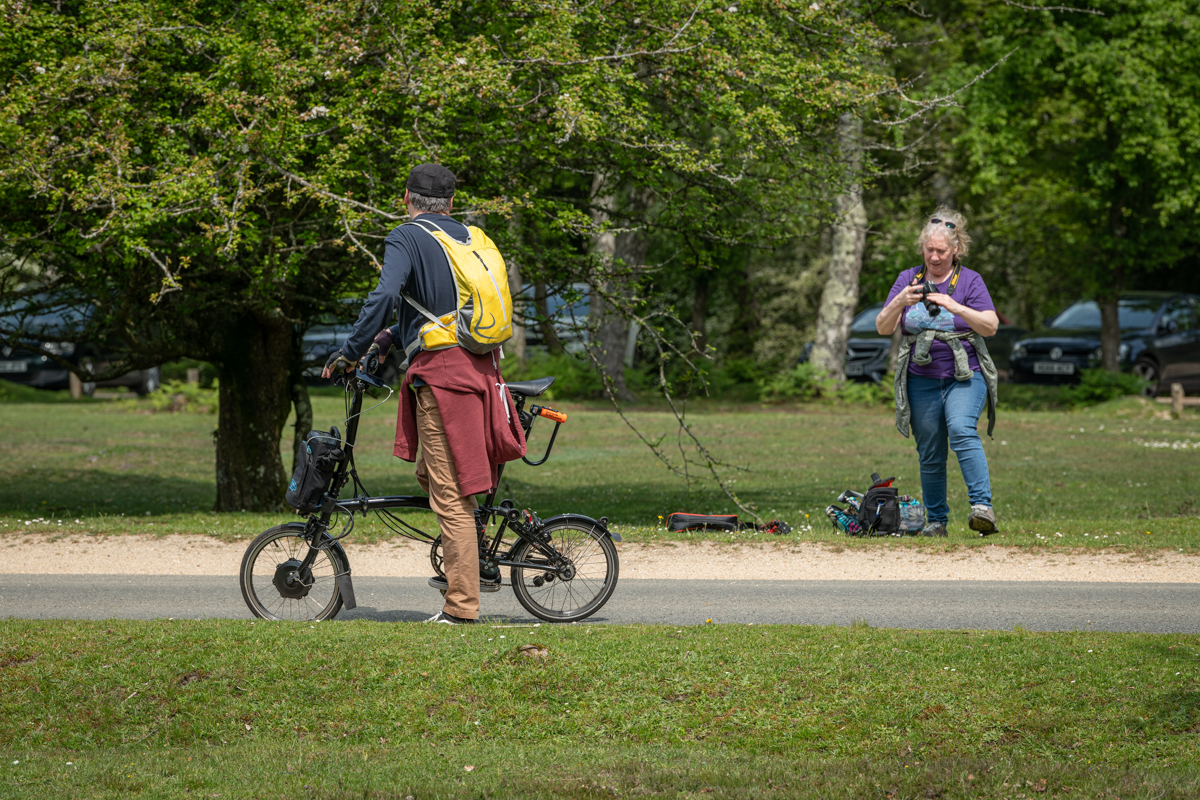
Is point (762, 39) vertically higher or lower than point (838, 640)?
higher

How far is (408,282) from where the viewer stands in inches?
231

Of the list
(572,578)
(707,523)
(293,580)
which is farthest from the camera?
(707,523)

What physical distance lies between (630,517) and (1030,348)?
19.0 m

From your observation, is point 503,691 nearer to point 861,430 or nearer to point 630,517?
point 630,517

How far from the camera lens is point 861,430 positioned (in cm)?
2156

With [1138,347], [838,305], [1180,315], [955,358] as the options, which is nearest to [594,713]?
[955,358]

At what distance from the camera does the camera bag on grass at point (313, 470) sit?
6.22m

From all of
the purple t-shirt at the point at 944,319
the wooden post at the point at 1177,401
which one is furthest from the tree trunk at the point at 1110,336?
the purple t-shirt at the point at 944,319

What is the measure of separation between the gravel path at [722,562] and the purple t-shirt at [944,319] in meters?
1.25

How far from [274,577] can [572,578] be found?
1.51 m

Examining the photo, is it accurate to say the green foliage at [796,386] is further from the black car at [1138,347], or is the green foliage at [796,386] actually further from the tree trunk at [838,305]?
the black car at [1138,347]

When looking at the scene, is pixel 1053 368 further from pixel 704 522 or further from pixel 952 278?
pixel 952 278

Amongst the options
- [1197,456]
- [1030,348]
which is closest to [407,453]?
[1197,456]

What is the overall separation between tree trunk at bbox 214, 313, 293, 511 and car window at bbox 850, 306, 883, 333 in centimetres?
1993
